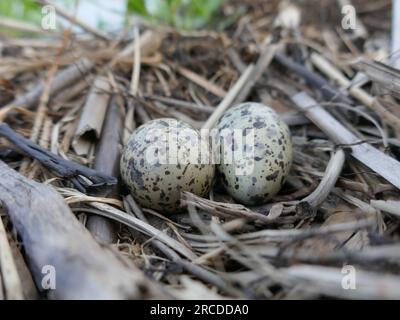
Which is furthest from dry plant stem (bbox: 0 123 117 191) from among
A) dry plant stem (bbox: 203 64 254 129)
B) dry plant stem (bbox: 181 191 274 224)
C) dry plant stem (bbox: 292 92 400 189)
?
dry plant stem (bbox: 292 92 400 189)

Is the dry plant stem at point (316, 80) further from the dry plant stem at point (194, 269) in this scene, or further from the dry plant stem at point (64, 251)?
the dry plant stem at point (64, 251)

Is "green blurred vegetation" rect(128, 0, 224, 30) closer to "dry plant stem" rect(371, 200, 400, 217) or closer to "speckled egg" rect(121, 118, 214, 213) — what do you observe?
"speckled egg" rect(121, 118, 214, 213)

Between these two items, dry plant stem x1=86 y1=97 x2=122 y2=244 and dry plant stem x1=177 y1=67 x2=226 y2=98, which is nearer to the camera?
dry plant stem x1=86 y1=97 x2=122 y2=244

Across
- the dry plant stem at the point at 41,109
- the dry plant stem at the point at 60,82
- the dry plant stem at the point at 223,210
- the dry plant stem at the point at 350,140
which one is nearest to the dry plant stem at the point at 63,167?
the dry plant stem at the point at 41,109

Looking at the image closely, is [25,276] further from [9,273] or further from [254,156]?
[254,156]

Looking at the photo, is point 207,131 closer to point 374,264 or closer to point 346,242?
point 346,242
